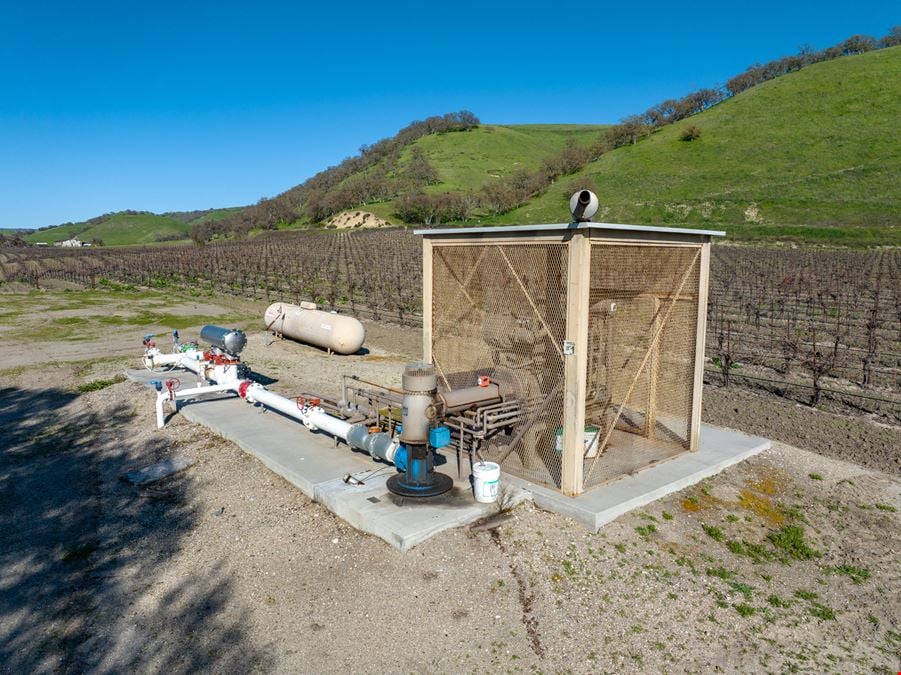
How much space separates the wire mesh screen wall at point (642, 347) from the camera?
27.8 feet

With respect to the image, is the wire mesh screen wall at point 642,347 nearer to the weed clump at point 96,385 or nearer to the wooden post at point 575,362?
the wooden post at point 575,362

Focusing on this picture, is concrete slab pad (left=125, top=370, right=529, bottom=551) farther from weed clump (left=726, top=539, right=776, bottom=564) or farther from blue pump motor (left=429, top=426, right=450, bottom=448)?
weed clump (left=726, top=539, right=776, bottom=564)

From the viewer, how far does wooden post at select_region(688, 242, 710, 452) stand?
866cm

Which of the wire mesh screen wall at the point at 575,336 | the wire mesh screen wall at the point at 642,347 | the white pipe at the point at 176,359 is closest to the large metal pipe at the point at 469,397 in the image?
the wire mesh screen wall at the point at 575,336

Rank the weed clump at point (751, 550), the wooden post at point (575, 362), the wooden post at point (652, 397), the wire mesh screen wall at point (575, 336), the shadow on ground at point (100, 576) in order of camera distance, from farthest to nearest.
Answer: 1. the wooden post at point (652, 397)
2. the wire mesh screen wall at point (575, 336)
3. the wooden post at point (575, 362)
4. the weed clump at point (751, 550)
5. the shadow on ground at point (100, 576)

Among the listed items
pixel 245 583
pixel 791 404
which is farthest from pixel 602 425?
pixel 791 404

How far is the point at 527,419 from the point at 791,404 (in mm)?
7483

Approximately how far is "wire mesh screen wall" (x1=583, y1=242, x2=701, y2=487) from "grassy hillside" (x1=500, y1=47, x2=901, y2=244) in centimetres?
4501

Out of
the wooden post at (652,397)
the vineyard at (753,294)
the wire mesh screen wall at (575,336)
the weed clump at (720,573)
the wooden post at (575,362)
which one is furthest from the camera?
the vineyard at (753,294)

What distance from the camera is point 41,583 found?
6.04m

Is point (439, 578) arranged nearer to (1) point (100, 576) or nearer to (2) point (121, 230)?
(1) point (100, 576)

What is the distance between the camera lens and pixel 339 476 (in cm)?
806

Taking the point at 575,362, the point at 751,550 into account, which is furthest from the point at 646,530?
the point at 575,362

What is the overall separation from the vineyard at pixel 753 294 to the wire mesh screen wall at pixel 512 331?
7365mm
